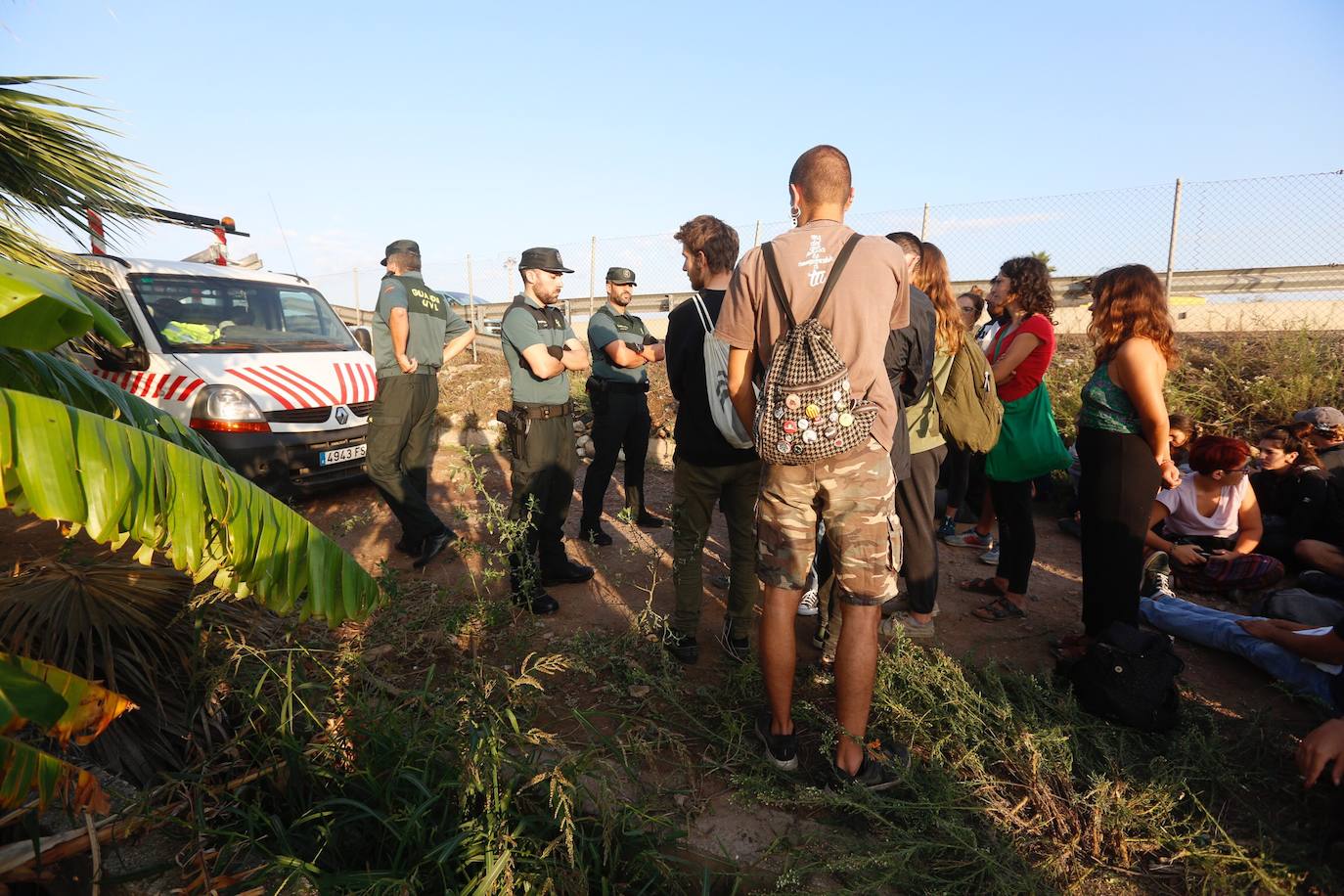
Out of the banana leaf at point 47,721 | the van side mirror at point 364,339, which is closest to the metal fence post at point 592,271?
the van side mirror at point 364,339

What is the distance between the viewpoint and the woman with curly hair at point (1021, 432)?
3816mm

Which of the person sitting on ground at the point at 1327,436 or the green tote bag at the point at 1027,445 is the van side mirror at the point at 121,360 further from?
the person sitting on ground at the point at 1327,436

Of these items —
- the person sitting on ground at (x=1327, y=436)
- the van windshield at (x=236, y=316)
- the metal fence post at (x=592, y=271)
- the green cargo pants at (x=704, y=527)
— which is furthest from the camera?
the metal fence post at (x=592, y=271)

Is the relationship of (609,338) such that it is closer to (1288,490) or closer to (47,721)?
(47,721)

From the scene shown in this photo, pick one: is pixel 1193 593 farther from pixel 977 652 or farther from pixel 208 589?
pixel 208 589

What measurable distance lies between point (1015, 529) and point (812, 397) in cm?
226

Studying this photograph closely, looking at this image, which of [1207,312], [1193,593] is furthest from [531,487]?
[1207,312]

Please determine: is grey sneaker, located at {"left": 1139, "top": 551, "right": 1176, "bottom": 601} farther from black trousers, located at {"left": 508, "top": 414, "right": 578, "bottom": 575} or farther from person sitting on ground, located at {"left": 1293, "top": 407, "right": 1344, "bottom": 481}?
black trousers, located at {"left": 508, "top": 414, "right": 578, "bottom": 575}

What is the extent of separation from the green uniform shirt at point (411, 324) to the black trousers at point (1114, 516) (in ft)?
13.1

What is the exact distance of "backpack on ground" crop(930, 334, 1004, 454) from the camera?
348 centimetres

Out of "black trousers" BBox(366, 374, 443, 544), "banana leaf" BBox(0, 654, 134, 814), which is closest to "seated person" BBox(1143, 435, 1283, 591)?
"black trousers" BBox(366, 374, 443, 544)

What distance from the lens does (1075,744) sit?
2.51 m

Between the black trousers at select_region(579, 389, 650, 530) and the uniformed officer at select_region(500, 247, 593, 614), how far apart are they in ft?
2.51

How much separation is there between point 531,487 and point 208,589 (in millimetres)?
1599
